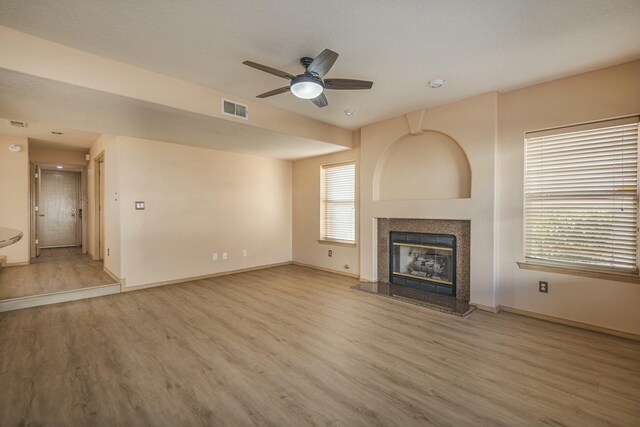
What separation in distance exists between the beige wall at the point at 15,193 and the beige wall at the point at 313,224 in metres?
5.29

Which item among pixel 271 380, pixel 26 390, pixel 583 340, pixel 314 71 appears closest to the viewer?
pixel 26 390

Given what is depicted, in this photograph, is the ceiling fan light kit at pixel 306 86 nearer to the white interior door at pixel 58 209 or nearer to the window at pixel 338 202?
the window at pixel 338 202

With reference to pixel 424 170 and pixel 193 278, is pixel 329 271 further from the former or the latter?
pixel 424 170

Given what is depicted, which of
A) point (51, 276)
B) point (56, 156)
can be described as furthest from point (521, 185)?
point (56, 156)

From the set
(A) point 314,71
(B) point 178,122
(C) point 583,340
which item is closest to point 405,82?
(A) point 314,71

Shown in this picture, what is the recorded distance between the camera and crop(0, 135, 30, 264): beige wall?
5.53m

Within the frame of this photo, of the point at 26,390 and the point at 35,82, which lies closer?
the point at 26,390

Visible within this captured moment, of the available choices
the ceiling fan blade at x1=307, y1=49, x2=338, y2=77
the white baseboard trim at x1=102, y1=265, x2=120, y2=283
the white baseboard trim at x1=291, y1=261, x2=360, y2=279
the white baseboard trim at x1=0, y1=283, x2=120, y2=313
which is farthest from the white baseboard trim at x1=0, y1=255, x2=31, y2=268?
the ceiling fan blade at x1=307, y1=49, x2=338, y2=77

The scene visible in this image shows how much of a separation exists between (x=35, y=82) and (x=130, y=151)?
2.08 metres

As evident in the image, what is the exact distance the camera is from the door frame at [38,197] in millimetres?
6391

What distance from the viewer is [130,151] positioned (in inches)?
180

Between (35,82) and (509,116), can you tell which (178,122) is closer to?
(35,82)

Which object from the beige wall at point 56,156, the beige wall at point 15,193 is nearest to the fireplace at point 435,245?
the beige wall at point 15,193

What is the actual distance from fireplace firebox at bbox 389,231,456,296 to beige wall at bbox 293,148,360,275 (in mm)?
817
